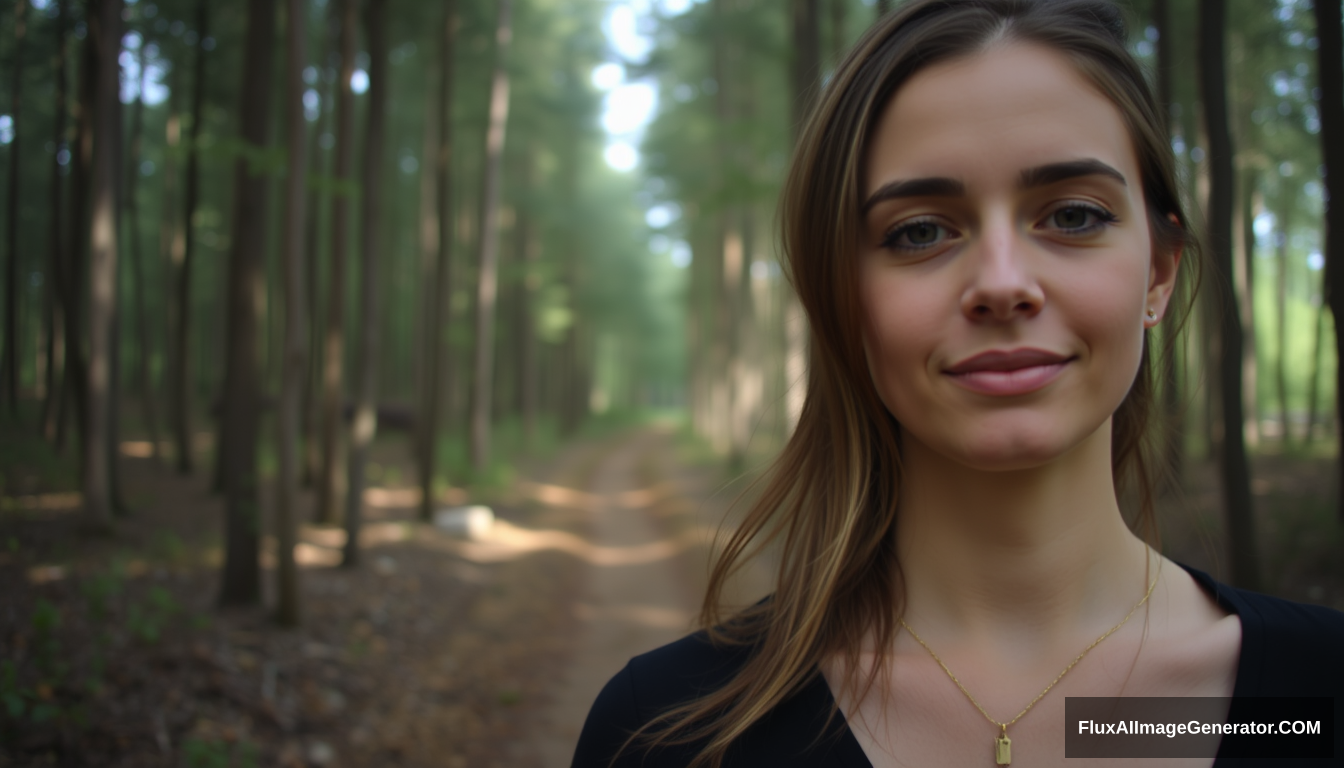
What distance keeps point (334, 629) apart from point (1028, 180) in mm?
8192

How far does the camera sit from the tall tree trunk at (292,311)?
7.19 m

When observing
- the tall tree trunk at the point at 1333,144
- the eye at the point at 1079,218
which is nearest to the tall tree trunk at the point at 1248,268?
the tall tree trunk at the point at 1333,144

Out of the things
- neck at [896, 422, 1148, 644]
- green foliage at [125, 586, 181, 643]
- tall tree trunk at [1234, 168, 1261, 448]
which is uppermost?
tall tree trunk at [1234, 168, 1261, 448]

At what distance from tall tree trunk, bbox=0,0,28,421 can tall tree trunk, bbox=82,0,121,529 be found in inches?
23.2

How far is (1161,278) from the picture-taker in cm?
142

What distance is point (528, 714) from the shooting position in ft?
22.4

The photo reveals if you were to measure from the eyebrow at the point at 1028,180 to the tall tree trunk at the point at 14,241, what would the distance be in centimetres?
844

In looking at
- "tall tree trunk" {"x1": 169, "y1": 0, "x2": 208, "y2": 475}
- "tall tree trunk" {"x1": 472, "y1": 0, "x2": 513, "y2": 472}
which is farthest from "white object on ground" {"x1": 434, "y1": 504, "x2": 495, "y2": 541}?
"tall tree trunk" {"x1": 169, "y1": 0, "x2": 208, "y2": 475}

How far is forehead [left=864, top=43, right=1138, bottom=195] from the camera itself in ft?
3.91

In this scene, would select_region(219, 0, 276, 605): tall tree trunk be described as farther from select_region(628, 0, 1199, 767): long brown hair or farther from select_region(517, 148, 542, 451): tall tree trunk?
select_region(517, 148, 542, 451): tall tree trunk

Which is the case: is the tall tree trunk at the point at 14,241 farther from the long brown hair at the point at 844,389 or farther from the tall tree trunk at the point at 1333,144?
Result: the tall tree trunk at the point at 1333,144

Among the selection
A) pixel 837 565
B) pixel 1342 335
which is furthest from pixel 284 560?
pixel 1342 335

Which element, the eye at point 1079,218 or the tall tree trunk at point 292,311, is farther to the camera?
the tall tree trunk at point 292,311

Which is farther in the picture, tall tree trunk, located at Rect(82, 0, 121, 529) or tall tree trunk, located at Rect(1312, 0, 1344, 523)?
tall tree trunk, located at Rect(82, 0, 121, 529)
